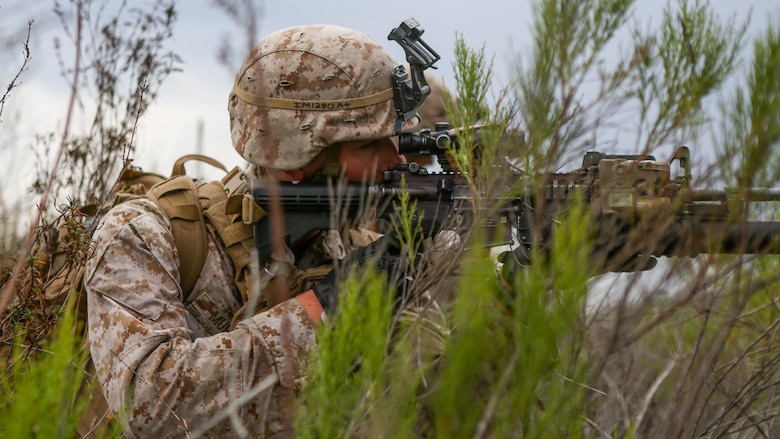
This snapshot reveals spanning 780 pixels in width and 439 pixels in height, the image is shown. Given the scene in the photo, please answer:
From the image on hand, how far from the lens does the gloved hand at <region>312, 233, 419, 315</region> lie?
6.89 ft

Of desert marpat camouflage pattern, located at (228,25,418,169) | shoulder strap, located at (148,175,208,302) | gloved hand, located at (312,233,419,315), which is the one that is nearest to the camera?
gloved hand, located at (312,233,419,315)

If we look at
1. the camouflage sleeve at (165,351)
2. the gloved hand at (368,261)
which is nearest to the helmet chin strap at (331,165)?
the gloved hand at (368,261)

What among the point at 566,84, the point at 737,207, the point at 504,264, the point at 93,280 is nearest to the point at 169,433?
the point at 93,280

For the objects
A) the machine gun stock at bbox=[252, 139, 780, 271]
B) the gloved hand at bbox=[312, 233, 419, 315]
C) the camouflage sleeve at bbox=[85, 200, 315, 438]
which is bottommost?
the camouflage sleeve at bbox=[85, 200, 315, 438]

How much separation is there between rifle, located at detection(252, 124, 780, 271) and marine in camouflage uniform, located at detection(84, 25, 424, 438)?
155 mm

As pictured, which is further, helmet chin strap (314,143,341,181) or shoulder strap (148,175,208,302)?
helmet chin strap (314,143,341,181)

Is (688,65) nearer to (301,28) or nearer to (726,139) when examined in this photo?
(726,139)

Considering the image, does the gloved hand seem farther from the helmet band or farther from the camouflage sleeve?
the helmet band

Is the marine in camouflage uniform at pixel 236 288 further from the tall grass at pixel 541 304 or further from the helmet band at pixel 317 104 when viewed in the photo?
the tall grass at pixel 541 304

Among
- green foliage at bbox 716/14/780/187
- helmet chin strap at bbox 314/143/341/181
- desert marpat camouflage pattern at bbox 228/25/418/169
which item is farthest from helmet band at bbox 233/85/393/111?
green foliage at bbox 716/14/780/187

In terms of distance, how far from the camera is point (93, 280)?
221cm

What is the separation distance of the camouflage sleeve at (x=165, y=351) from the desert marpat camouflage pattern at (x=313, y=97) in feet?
1.62

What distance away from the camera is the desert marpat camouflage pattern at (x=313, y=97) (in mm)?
2527

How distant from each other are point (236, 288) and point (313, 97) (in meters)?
0.66
